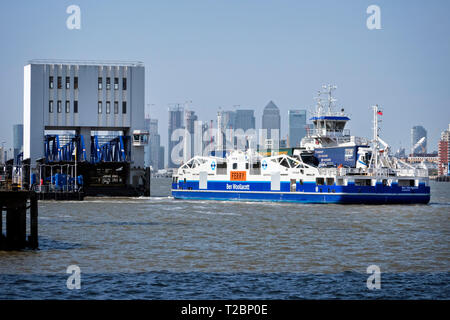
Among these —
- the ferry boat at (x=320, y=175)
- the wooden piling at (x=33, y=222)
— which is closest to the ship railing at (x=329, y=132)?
the ferry boat at (x=320, y=175)

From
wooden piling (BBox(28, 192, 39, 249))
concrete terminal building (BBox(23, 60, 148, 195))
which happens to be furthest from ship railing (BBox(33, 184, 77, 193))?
wooden piling (BBox(28, 192, 39, 249))

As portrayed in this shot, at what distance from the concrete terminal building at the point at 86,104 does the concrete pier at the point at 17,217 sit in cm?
4962

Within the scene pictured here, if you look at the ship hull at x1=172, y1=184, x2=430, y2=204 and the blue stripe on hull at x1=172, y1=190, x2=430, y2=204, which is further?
the blue stripe on hull at x1=172, y1=190, x2=430, y2=204

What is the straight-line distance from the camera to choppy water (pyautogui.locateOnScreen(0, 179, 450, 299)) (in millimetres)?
21594

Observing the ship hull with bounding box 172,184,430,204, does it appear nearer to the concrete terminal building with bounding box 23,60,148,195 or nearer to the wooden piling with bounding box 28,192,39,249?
the concrete terminal building with bounding box 23,60,148,195

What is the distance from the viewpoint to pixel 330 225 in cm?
4497

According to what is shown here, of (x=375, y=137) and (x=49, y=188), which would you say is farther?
(x=49, y=188)

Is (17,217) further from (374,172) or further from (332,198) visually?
(374,172)

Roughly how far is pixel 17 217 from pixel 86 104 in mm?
51699

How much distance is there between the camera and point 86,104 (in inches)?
3140

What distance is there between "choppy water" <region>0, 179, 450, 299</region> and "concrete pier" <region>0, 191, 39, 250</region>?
80 centimetres

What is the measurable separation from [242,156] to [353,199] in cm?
1572

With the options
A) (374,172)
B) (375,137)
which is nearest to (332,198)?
(374,172)
